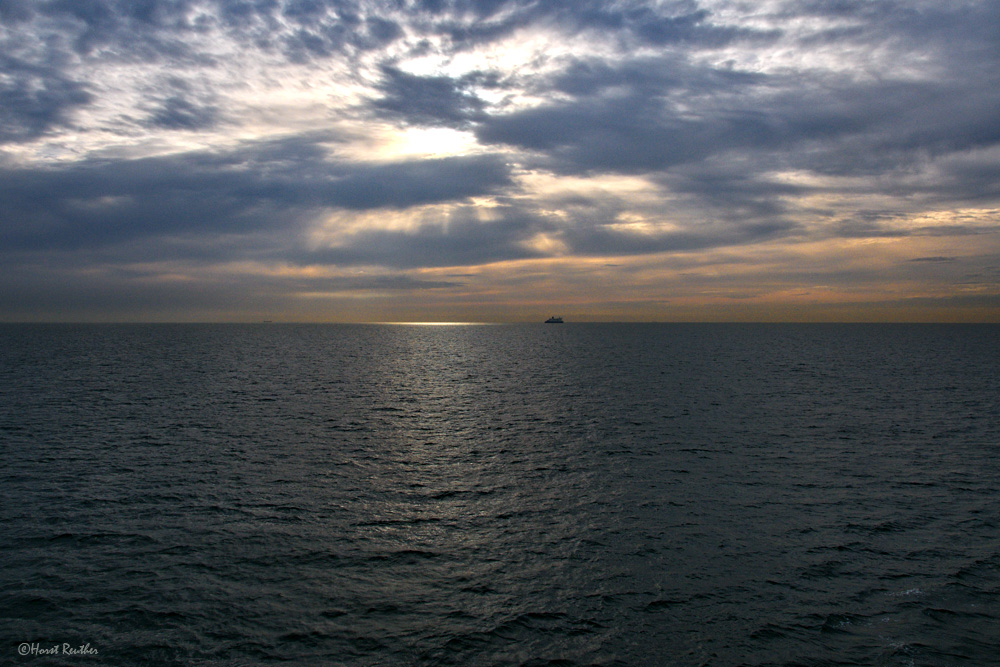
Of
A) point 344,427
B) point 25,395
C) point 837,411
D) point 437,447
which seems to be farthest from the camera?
point 25,395

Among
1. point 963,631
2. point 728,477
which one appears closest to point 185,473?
point 728,477

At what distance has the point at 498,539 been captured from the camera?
76.8 ft

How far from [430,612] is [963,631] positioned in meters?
Answer: 16.0

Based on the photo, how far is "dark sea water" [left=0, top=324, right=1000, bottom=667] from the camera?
1627 centimetres

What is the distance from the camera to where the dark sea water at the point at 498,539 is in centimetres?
1627

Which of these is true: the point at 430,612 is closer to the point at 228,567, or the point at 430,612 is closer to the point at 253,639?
the point at 253,639

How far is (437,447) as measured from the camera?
133ft

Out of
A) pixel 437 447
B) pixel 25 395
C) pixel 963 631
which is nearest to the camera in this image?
pixel 963 631

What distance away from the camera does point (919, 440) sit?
41938 millimetres

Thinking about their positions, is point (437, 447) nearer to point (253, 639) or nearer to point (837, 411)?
point (253, 639)

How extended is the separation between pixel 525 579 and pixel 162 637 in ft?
37.0

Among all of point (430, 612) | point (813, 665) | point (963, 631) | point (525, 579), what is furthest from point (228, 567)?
point (963, 631)

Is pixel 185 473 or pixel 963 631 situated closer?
pixel 963 631

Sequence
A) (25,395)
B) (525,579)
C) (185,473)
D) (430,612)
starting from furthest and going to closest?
(25,395) < (185,473) < (525,579) < (430,612)
